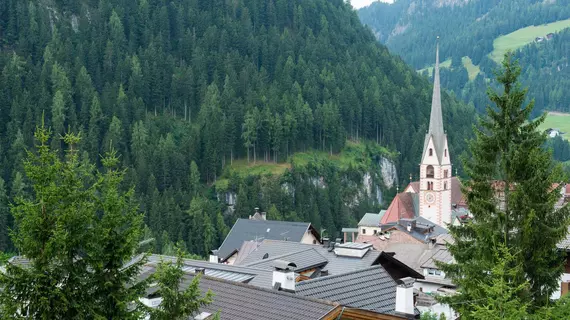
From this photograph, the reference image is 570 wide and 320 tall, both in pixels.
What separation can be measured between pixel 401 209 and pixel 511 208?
76.9 meters

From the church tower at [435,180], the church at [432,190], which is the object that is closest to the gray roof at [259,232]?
the church at [432,190]

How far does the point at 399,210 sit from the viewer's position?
98.1 m

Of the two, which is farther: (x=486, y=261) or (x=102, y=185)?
(x=486, y=261)

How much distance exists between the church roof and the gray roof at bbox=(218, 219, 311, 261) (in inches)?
1035

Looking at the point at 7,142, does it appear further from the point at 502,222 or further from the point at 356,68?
the point at 502,222

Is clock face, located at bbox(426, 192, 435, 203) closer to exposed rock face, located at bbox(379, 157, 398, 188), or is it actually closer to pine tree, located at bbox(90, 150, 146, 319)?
exposed rock face, located at bbox(379, 157, 398, 188)

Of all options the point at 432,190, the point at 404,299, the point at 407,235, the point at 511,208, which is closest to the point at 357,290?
the point at 404,299

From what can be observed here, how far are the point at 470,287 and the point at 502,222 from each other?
2.22 meters

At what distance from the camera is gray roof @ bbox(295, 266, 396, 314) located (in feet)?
79.9

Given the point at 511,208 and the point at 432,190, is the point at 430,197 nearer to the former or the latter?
the point at 432,190

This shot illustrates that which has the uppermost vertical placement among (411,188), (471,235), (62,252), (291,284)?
(62,252)

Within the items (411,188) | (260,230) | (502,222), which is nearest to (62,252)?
(502,222)

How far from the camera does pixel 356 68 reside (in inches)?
6929

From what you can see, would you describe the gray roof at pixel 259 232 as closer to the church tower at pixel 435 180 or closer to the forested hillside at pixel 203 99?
the forested hillside at pixel 203 99
